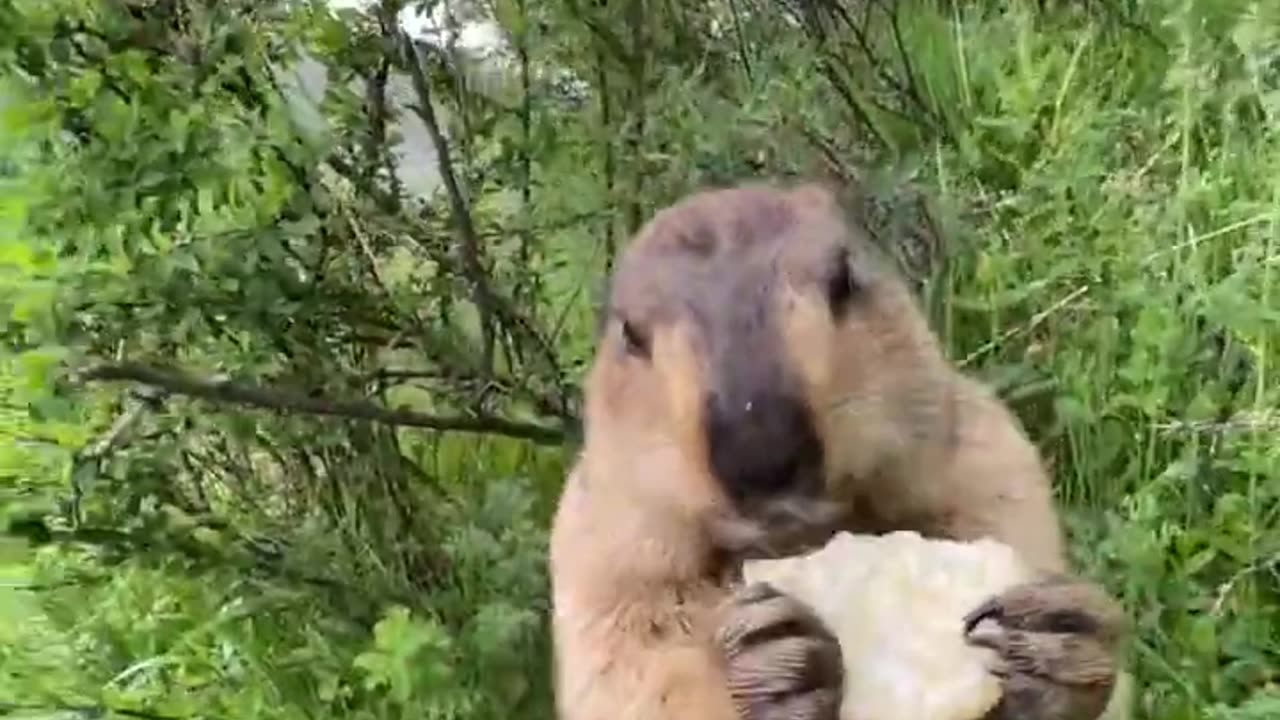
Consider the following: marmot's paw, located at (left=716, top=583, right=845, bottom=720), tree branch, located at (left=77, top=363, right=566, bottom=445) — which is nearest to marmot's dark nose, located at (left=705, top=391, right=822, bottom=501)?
marmot's paw, located at (left=716, top=583, right=845, bottom=720)

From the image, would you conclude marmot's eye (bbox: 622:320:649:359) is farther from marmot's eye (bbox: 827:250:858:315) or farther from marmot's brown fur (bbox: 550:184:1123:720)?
marmot's eye (bbox: 827:250:858:315)

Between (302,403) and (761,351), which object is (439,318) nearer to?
(302,403)

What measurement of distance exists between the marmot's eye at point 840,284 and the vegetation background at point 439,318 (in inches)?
29.9

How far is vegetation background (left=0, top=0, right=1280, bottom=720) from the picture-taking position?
221 centimetres

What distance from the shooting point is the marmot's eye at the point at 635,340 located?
1612mm

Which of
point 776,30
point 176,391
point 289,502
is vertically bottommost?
point 289,502

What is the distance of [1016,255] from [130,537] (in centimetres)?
122

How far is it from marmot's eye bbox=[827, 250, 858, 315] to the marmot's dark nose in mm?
175

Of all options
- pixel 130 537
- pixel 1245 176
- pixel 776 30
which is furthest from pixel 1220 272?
pixel 130 537

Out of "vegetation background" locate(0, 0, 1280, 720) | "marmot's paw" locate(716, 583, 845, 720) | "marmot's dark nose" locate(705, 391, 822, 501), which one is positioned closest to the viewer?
"marmot's dark nose" locate(705, 391, 822, 501)

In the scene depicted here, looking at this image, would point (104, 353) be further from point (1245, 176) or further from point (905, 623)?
point (1245, 176)

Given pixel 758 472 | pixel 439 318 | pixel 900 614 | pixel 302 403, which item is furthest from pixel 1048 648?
pixel 439 318

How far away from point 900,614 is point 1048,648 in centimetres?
12

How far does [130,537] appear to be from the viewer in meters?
2.40
